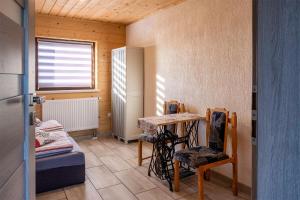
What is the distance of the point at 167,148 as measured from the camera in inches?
119

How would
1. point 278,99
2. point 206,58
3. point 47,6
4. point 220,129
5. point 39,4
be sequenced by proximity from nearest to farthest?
point 278,99 < point 220,129 < point 206,58 < point 39,4 < point 47,6

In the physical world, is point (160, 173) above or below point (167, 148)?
below

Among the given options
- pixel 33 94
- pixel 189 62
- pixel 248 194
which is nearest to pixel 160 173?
pixel 248 194

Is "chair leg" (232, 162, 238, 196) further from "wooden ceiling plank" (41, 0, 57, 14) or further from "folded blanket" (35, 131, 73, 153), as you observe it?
"wooden ceiling plank" (41, 0, 57, 14)

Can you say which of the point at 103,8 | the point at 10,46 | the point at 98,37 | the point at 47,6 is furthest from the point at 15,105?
the point at 98,37

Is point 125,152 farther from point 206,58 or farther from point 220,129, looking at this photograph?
point 206,58

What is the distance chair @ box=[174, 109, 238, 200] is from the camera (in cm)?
240

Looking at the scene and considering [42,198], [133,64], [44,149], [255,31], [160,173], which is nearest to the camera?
[255,31]

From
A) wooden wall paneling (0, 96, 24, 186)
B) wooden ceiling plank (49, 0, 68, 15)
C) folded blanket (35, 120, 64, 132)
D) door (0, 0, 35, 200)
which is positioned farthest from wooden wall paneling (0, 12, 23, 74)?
wooden ceiling plank (49, 0, 68, 15)

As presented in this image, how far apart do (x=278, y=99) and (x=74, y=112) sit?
4.28 m

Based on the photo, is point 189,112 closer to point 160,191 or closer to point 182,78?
point 182,78

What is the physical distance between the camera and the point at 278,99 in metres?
0.80

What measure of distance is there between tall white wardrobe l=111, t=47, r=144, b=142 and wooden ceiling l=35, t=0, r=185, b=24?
633 mm

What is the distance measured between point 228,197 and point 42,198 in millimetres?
1982
